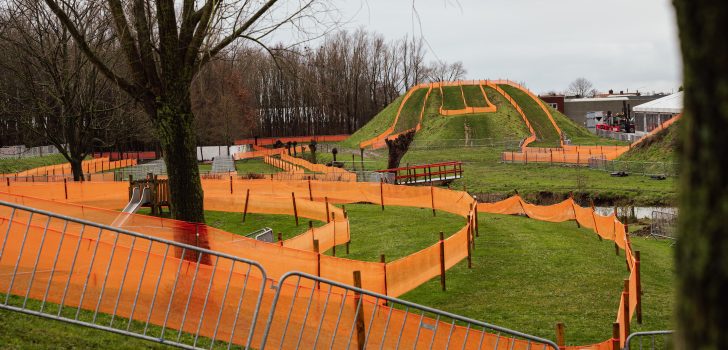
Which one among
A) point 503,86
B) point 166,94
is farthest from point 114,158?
point 166,94

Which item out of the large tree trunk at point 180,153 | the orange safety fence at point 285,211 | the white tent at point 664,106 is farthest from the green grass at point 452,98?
the large tree trunk at point 180,153

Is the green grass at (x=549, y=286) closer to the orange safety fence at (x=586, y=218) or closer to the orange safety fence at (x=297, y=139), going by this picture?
the orange safety fence at (x=586, y=218)

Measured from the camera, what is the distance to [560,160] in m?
59.5

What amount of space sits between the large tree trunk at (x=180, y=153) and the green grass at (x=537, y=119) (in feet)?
225

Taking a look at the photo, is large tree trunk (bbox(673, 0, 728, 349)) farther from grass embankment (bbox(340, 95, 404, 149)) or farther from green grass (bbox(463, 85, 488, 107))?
green grass (bbox(463, 85, 488, 107))

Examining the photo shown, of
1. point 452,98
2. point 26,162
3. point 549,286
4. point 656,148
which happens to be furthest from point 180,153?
point 452,98

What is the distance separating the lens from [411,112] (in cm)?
9700

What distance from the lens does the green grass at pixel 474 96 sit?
9636 cm

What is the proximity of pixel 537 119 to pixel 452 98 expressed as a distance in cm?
1146

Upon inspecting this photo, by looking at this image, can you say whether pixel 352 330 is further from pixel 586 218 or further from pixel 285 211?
pixel 285 211

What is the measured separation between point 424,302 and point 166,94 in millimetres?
6928

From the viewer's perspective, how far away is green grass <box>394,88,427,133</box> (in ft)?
306

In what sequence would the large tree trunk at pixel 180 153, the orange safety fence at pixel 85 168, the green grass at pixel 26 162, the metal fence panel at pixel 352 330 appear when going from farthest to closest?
1. the green grass at pixel 26 162
2. the orange safety fence at pixel 85 168
3. the large tree trunk at pixel 180 153
4. the metal fence panel at pixel 352 330

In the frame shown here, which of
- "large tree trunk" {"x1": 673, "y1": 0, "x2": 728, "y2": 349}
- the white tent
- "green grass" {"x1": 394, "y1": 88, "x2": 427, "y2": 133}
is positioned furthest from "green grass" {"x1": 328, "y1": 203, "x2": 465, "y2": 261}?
"green grass" {"x1": 394, "y1": 88, "x2": 427, "y2": 133}
